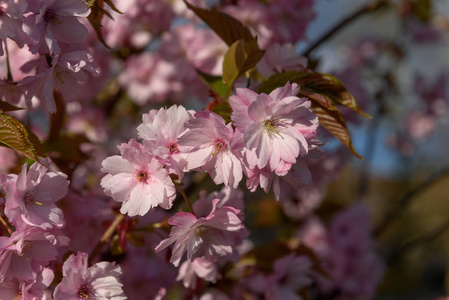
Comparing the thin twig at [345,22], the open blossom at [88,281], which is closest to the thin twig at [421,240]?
the thin twig at [345,22]

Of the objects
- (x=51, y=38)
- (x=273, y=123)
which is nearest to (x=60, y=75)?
(x=51, y=38)

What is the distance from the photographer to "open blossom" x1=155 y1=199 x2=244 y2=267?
1.83 feet

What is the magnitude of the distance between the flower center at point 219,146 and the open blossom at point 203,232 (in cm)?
6

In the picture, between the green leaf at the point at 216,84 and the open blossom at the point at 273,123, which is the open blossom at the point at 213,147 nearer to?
the open blossom at the point at 273,123

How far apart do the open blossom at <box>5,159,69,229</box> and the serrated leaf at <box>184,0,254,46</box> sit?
1.02 feet

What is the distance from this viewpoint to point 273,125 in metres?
0.54

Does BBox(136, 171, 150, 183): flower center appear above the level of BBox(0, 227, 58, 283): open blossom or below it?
above

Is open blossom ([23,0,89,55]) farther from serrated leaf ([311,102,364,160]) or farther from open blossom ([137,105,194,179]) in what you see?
serrated leaf ([311,102,364,160])

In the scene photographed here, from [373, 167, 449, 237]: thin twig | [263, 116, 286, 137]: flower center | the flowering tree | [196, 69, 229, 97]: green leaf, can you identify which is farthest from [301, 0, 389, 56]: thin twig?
[373, 167, 449, 237]: thin twig

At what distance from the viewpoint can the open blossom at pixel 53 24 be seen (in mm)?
524

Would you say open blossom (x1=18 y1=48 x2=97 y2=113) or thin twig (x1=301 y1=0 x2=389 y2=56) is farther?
thin twig (x1=301 y1=0 x2=389 y2=56)

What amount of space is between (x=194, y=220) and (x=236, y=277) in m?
0.45

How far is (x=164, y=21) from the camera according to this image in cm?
129

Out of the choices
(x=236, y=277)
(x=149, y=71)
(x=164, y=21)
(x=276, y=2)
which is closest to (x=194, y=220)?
(x=236, y=277)
